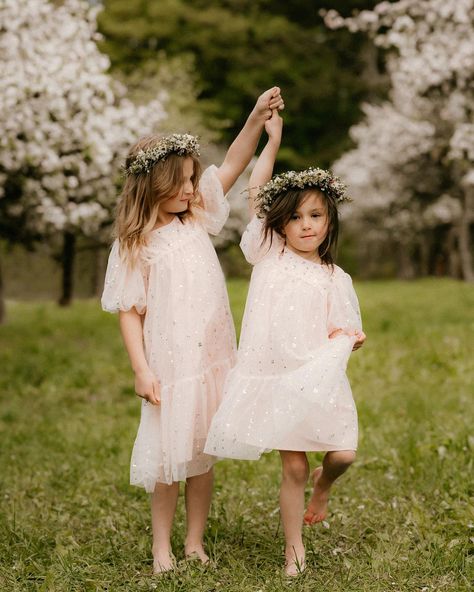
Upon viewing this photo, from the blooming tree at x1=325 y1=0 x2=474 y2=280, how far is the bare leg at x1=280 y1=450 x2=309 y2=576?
845 cm

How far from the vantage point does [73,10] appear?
1010 centimetres

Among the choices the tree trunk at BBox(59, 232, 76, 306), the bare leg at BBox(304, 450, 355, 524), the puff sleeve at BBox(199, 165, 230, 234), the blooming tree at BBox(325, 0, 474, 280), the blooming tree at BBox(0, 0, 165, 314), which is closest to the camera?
the bare leg at BBox(304, 450, 355, 524)

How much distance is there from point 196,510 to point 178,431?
469mm

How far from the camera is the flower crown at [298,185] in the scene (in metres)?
3.89

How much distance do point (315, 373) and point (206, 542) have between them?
45.0 inches

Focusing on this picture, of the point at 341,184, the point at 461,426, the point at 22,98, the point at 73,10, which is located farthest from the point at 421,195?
the point at 341,184

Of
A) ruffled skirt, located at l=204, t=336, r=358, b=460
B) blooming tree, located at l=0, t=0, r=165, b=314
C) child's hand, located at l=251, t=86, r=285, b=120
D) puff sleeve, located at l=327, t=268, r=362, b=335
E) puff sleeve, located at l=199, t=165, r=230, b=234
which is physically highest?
blooming tree, located at l=0, t=0, r=165, b=314

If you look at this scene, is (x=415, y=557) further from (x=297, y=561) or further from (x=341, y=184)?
(x=341, y=184)

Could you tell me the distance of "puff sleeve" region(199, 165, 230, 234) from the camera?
4176mm

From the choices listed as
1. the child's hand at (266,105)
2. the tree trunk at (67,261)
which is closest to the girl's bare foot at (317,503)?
the child's hand at (266,105)

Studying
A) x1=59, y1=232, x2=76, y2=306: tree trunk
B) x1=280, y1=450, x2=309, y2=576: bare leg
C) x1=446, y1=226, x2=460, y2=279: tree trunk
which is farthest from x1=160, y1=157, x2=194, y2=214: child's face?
x1=446, y1=226, x2=460, y2=279: tree trunk

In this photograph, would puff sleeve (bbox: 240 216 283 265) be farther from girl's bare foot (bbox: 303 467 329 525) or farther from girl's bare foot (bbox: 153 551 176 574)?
girl's bare foot (bbox: 153 551 176 574)

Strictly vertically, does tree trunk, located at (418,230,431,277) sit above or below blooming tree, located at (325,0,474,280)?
below

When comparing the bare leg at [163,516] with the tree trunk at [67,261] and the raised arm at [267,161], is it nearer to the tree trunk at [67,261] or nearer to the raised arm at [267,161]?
the raised arm at [267,161]
